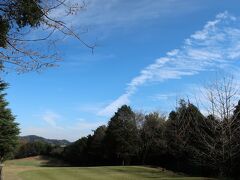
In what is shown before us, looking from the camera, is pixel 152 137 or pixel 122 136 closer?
pixel 152 137

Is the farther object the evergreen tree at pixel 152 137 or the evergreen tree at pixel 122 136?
the evergreen tree at pixel 122 136

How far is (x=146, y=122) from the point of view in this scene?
7394cm

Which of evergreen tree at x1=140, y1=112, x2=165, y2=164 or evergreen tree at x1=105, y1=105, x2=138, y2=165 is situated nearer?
evergreen tree at x1=140, y1=112, x2=165, y2=164

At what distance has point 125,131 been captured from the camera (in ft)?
236

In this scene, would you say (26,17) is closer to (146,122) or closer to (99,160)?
(146,122)

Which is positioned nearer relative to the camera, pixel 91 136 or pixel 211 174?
pixel 211 174

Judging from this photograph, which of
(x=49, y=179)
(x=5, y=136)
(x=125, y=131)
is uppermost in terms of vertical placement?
(x=125, y=131)

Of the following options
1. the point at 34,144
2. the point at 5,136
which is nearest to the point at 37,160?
the point at 34,144

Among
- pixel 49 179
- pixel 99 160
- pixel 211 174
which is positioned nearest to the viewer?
pixel 49 179

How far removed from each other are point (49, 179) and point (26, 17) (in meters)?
32.2

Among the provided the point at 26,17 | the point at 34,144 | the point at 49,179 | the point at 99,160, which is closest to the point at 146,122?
the point at 99,160

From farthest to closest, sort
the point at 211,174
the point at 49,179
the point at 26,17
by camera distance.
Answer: the point at 211,174, the point at 49,179, the point at 26,17

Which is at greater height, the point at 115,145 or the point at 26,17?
the point at 115,145

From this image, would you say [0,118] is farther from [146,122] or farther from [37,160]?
[37,160]
